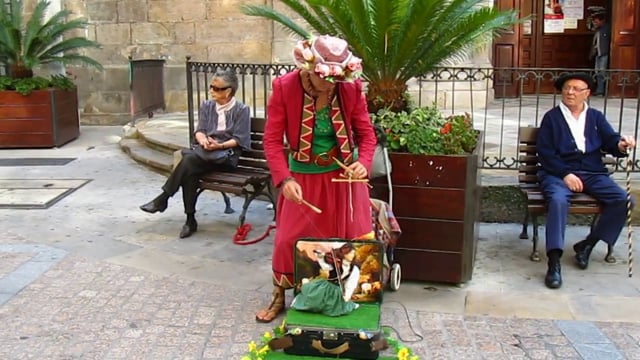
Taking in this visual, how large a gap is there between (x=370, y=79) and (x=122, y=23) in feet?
27.9

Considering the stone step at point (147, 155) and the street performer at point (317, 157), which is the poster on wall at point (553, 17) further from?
the street performer at point (317, 157)

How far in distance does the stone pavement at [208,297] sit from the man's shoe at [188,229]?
0.07 meters

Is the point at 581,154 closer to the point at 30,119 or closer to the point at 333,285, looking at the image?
the point at 333,285

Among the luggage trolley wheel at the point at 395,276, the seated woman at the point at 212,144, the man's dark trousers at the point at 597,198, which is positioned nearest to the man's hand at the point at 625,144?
the man's dark trousers at the point at 597,198

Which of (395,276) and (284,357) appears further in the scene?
(395,276)

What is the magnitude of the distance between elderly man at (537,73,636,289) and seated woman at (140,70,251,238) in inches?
96.3

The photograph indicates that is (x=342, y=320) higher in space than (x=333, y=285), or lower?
lower

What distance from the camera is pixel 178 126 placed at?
35.1ft

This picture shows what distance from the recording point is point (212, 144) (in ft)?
20.3

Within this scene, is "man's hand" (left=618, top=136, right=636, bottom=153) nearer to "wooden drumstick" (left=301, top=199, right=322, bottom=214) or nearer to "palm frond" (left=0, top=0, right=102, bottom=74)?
"wooden drumstick" (left=301, top=199, right=322, bottom=214)

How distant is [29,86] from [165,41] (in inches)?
113

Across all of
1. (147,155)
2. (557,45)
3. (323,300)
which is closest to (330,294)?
(323,300)

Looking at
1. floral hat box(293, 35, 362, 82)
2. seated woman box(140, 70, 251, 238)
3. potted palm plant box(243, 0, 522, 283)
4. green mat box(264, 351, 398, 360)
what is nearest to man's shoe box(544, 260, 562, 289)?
potted palm plant box(243, 0, 522, 283)

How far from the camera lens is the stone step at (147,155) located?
8875 millimetres
